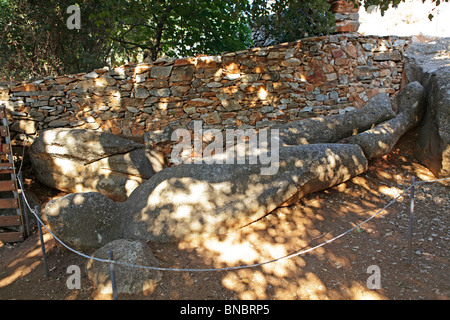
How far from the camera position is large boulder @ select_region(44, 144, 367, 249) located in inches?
136

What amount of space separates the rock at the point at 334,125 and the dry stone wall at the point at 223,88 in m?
1.00

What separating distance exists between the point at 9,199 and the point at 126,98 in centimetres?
254

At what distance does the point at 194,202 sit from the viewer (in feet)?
11.9

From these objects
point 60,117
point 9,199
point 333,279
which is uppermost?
point 60,117

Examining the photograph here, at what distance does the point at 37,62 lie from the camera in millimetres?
7043

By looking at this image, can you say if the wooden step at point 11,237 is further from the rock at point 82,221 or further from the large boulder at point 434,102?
the large boulder at point 434,102

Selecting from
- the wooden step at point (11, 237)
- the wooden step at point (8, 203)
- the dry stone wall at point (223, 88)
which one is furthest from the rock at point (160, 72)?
the wooden step at point (11, 237)

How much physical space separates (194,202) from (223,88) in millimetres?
2947

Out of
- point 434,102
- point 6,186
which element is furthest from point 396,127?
point 6,186

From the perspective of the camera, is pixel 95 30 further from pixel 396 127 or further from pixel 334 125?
pixel 396 127

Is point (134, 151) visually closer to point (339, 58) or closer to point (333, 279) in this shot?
point (333, 279)
